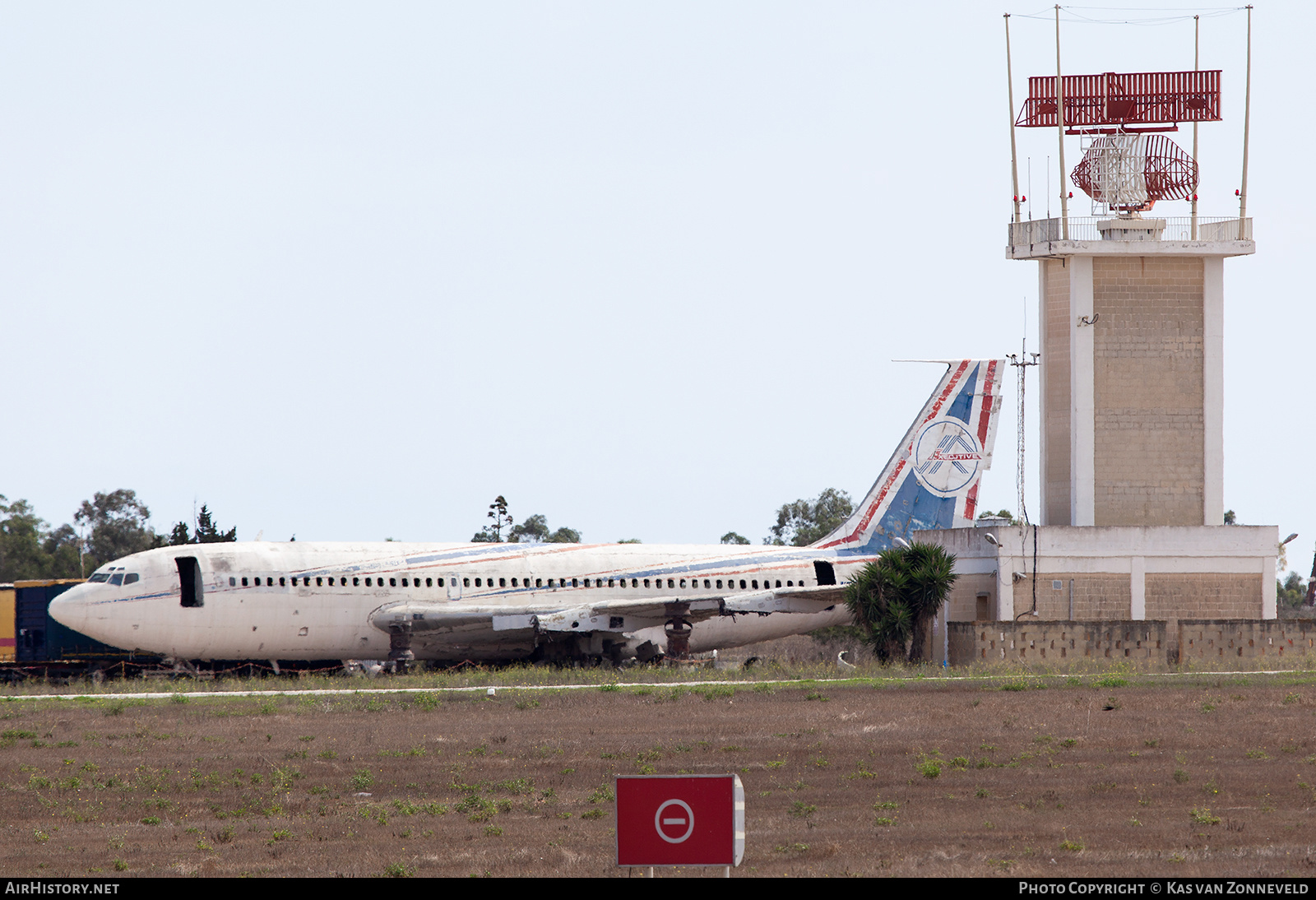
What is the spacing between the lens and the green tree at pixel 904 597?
4344 centimetres

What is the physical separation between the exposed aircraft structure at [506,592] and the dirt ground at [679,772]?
6281mm

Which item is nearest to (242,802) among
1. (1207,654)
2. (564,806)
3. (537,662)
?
(564,806)

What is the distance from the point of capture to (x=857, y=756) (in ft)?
86.3

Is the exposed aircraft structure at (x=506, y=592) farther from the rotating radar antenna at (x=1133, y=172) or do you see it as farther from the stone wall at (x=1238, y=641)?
the stone wall at (x=1238, y=641)

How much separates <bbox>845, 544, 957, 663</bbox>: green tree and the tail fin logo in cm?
677

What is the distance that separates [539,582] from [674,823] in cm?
3195

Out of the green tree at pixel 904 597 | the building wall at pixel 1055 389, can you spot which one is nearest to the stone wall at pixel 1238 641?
the building wall at pixel 1055 389

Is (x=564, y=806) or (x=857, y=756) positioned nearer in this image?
(x=564, y=806)

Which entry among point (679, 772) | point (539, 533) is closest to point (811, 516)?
point (539, 533)

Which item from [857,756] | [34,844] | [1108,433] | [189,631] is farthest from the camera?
[1108,433]

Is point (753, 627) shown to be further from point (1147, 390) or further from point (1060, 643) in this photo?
point (1147, 390)
